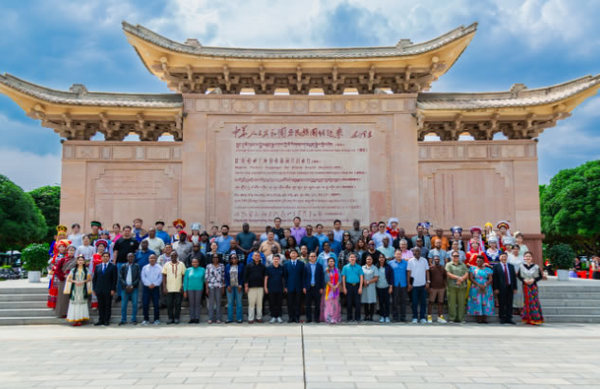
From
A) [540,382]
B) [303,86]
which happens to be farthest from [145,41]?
[540,382]

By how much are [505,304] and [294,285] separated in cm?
449

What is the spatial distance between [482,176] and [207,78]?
8.73 m

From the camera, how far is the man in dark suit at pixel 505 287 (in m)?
9.04

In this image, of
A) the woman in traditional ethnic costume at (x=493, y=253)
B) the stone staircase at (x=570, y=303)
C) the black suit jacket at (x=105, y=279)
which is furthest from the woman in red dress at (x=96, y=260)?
the stone staircase at (x=570, y=303)

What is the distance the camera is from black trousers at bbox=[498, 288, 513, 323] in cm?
904

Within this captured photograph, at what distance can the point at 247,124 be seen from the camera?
12.7m

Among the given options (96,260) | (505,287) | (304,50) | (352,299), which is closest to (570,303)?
(505,287)

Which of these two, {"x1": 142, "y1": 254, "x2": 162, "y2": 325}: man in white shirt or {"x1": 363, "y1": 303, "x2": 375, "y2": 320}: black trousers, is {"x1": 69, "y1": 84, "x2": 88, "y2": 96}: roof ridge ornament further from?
{"x1": 363, "y1": 303, "x2": 375, "y2": 320}: black trousers

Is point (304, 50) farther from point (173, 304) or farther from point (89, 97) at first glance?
point (173, 304)

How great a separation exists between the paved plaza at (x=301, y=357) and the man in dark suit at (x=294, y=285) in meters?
0.56

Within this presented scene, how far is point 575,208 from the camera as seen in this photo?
28.3 metres

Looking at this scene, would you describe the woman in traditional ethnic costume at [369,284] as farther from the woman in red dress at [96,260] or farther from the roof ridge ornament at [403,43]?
the roof ridge ornament at [403,43]

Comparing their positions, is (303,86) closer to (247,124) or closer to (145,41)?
(247,124)

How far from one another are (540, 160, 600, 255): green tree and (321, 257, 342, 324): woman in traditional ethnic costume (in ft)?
82.0
